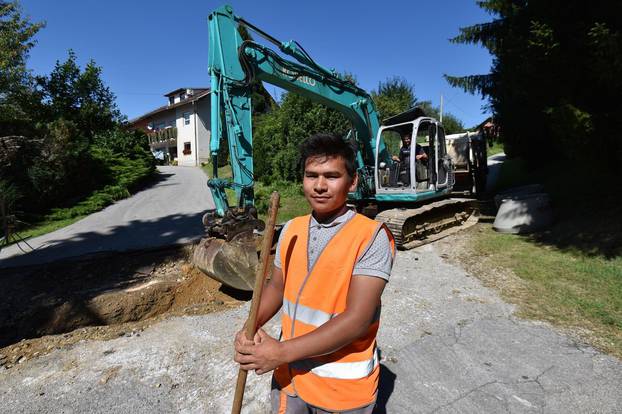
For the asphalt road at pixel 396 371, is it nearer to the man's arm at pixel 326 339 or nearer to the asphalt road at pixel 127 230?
the man's arm at pixel 326 339

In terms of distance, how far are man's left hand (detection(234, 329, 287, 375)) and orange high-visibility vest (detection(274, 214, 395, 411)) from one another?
0.24m

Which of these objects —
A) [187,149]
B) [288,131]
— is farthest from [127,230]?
[187,149]

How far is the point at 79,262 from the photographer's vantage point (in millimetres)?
6359

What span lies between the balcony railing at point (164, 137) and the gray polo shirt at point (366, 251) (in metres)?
36.3

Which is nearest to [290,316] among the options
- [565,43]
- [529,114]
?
[565,43]

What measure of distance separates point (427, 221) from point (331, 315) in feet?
22.6

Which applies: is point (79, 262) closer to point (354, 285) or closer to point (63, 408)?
point (63, 408)

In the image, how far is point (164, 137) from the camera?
36.6m

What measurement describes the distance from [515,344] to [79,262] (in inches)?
272

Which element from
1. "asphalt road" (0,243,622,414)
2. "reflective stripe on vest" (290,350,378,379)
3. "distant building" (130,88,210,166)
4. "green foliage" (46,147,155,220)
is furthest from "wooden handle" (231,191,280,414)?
"distant building" (130,88,210,166)

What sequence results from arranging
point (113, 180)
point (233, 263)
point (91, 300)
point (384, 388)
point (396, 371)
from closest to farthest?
point (384, 388) → point (396, 371) → point (233, 263) → point (91, 300) → point (113, 180)

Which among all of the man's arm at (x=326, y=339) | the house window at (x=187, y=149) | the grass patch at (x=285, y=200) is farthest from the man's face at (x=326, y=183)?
the house window at (x=187, y=149)

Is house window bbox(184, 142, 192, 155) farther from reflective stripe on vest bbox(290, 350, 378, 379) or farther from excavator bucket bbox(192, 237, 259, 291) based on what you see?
reflective stripe on vest bbox(290, 350, 378, 379)

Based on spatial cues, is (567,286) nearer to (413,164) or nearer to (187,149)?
(413,164)
